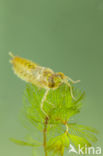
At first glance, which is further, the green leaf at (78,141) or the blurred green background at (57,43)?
the blurred green background at (57,43)

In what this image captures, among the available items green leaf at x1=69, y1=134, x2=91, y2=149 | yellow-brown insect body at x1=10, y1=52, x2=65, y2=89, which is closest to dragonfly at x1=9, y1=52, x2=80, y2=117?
yellow-brown insect body at x1=10, y1=52, x2=65, y2=89

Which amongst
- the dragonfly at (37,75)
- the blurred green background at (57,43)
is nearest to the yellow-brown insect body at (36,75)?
the dragonfly at (37,75)

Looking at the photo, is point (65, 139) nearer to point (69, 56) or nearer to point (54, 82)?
point (54, 82)

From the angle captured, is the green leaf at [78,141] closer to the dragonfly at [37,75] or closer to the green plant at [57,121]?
the green plant at [57,121]

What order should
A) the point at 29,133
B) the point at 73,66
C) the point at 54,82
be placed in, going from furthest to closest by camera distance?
1. the point at 73,66
2. the point at 29,133
3. the point at 54,82

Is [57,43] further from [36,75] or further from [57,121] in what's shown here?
[57,121]

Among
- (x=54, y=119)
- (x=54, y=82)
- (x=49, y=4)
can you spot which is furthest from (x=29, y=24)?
(x=54, y=119)
